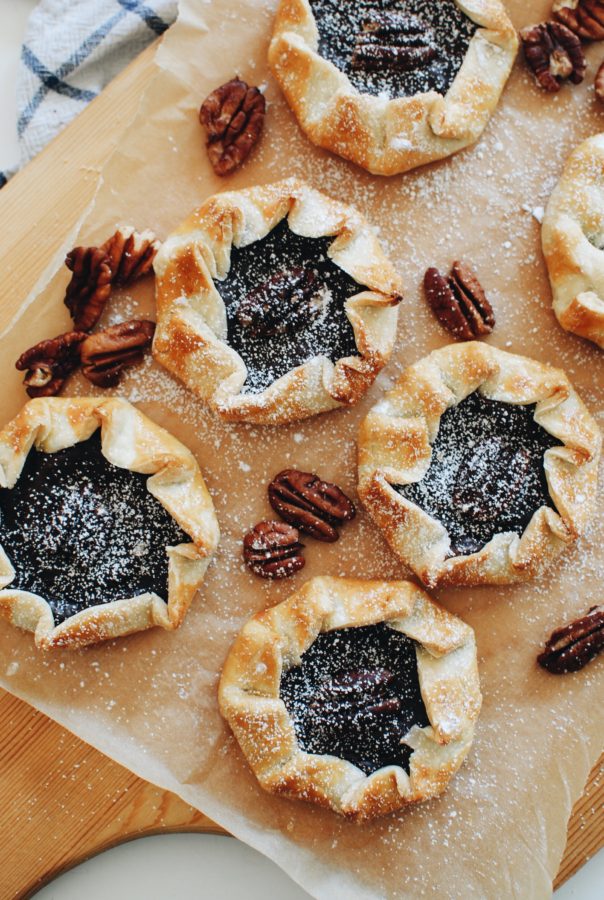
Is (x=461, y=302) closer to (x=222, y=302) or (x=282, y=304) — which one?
(x=282, y=304)

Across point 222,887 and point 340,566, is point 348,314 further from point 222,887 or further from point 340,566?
point 222,887

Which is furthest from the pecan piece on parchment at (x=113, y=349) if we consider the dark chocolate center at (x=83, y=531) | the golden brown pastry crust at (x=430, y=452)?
the golden brown pastry crust at (x=430, y=452)

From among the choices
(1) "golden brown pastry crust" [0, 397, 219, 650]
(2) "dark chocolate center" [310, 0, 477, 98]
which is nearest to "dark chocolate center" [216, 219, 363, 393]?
(1) "golden brown pastry crust" [0, 397, 219, 650]

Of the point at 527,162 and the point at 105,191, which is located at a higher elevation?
the point at 105,191

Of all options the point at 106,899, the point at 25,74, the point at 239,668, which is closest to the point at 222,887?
the point at 106,899

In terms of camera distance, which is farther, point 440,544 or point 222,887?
point 222,887

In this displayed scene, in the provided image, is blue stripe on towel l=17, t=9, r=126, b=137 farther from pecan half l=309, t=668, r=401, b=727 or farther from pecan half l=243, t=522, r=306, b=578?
pecan half l=309, t=668, r=401, b=727

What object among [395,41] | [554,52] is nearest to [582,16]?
[554,52]
